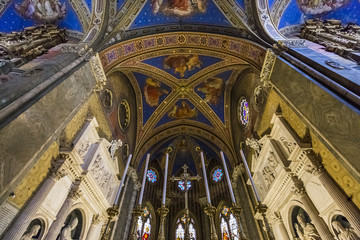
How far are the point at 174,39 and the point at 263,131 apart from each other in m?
6.36

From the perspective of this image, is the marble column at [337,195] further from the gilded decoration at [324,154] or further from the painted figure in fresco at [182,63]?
the painted figure in fresco at [182,63]

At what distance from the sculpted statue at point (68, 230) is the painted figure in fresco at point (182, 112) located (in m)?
9.16

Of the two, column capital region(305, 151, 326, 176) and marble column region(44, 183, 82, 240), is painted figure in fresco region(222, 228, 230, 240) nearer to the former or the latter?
column capital region(305, 151, 326, 176)

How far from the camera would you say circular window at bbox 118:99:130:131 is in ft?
37.2

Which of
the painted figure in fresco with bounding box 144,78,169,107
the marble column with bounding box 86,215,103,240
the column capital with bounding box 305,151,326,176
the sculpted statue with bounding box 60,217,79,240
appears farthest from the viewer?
the painted figure in fresco with bounding box 144,78,169,107

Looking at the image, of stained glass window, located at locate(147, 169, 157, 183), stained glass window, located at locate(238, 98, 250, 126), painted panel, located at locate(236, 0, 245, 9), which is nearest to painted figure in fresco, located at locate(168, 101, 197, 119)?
stained glass window, located at locate(238, 98, 250, 126)

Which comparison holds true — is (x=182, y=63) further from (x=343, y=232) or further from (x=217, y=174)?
(x=343, y=232)

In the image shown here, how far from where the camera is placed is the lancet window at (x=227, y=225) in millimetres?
11445

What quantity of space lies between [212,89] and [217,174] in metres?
6.52

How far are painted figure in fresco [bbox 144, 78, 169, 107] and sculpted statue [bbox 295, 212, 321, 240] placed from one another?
9844 millimetres

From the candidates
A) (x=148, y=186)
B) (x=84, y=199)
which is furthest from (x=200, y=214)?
(x=84, y=199)

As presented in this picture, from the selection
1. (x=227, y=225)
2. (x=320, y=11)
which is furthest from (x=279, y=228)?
(x=320, y=11)

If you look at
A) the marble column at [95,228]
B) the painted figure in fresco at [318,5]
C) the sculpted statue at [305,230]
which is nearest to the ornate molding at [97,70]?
the marble column at [95,228]

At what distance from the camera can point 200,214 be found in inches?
536
